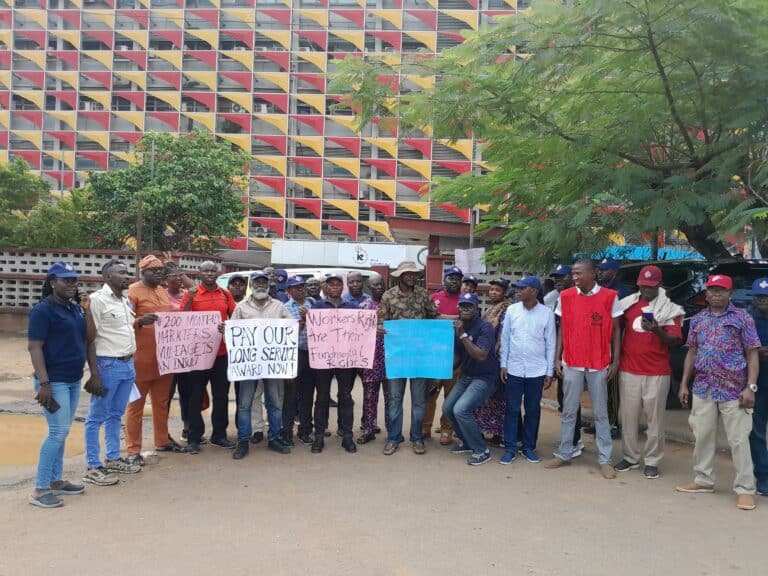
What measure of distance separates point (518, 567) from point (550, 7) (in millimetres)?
5603

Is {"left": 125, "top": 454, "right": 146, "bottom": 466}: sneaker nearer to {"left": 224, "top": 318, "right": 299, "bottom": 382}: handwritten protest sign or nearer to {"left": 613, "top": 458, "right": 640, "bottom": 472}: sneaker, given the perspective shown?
{"left": 224, "top": 318, "right": 299, "bottom": 382}: handwritten protest sign

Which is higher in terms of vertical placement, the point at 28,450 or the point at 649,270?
the point at 649,270

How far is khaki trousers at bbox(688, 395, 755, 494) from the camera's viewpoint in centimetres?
541

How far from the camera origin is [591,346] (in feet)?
20.3

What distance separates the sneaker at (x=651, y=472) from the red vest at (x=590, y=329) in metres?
0.99

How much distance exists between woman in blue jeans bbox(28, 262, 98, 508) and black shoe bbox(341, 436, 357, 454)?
2649 millimetres

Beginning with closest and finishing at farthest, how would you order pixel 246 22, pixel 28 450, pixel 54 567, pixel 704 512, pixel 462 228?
pixel 54 567
pixel 704 512
pixel 28 450
pixel 462 228
pixel 246 22

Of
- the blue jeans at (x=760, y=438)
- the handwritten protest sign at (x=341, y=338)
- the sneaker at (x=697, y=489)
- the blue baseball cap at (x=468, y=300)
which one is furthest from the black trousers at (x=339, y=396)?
the blue jeans at (x=760, y=438)

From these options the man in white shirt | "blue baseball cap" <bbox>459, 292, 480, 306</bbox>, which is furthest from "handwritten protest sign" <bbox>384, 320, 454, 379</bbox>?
the man in white shirt

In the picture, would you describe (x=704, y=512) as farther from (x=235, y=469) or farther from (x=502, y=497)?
(x=235, y=469)

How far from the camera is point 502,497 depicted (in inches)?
217

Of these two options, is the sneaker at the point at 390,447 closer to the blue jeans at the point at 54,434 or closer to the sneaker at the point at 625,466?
the sneaker at the point at 625,466

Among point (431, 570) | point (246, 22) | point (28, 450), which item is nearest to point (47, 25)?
point (246, 22)

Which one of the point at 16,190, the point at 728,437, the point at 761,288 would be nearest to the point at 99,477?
the point at 728,437
